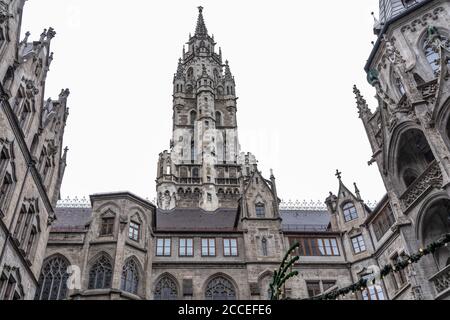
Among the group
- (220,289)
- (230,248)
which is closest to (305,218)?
(230,248)

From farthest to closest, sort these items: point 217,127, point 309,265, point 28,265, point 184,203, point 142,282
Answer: point 217,127, point 184,203, point 309,265, point 142,282, point 28,265

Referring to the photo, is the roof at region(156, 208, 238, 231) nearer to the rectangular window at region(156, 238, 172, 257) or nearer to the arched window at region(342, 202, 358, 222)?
the rectangular window at region(156, 238, 172, 257)

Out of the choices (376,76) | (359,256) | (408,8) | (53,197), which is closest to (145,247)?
(53,197)

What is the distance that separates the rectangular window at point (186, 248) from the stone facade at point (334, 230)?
0.08 meters

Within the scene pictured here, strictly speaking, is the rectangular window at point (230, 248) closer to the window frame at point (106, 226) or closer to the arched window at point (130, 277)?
the arched window at point (130, 277)

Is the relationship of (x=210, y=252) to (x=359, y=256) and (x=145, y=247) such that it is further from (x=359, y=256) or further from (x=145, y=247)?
(x=359, y=256)

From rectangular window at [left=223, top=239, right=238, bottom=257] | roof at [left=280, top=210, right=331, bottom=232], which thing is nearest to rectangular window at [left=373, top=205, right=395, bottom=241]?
roof at [left=280, top=210, right=331, bottom=232]

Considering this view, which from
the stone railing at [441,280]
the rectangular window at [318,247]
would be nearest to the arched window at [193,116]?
the rectangular window at [318,247]

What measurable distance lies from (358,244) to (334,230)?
105 inches

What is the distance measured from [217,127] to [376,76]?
3887 cm

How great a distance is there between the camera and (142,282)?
28922 mm

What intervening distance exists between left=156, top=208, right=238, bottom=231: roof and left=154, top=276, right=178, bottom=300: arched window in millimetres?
4371

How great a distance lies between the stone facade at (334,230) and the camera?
2309 cm

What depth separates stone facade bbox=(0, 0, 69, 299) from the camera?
18.4 m
